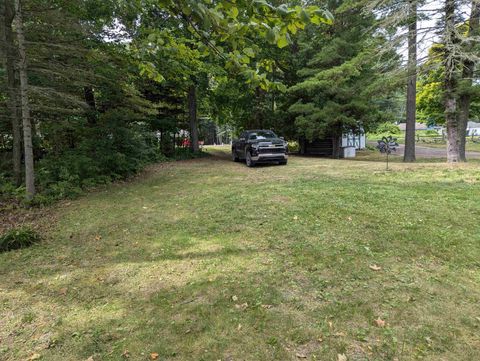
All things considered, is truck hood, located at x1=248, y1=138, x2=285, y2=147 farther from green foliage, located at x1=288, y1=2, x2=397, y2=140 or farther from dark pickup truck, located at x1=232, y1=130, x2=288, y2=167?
green foliage, located at x1=288, y1=2, x2=397, y2=140

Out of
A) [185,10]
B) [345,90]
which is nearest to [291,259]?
[185,10]

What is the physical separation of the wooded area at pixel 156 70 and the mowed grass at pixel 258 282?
6.28ft

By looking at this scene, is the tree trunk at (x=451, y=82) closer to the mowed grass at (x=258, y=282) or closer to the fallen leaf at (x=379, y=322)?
the mowed grass at (x=258, y=282)

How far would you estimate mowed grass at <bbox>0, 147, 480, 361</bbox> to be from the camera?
2.42m

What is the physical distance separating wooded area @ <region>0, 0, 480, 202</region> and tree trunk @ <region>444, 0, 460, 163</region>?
0.04 meters

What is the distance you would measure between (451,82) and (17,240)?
40.5ft

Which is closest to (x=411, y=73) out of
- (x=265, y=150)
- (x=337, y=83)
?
(x=337, y=83)

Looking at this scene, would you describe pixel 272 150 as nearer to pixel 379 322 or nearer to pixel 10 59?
pixel 10 59

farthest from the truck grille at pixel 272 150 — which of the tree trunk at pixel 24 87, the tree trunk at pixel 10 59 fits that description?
the tree trunk at pixel 10 59

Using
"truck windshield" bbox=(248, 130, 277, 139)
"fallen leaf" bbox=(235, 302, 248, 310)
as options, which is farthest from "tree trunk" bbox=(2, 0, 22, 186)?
"truck windshield" bbox=(248, 130, 277, 139)

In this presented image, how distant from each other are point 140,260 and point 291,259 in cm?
186

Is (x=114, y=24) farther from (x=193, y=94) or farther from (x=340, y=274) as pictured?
(x=340, y=274)

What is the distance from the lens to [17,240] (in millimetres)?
4707

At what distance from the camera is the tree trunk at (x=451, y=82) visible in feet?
32.2
